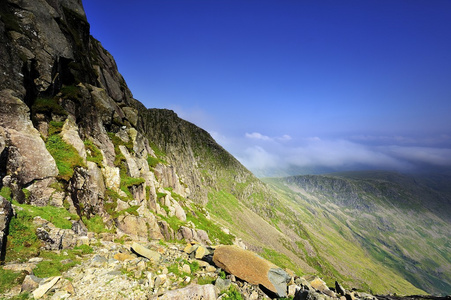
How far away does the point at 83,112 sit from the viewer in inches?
1394

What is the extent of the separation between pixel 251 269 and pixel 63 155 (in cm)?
2631

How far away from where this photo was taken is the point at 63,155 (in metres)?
24.7

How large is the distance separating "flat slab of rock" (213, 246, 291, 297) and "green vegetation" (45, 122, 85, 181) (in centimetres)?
2051

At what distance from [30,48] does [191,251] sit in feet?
121

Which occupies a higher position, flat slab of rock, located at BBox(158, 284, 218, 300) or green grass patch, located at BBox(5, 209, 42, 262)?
green grass patch, located at BBox(5, 209, 42, 262)

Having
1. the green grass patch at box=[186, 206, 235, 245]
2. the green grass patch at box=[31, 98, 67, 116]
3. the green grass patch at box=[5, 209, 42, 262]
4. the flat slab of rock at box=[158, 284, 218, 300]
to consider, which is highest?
the green grass patch at box=[31, 98, 67, 116]

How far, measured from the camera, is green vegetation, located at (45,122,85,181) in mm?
23184

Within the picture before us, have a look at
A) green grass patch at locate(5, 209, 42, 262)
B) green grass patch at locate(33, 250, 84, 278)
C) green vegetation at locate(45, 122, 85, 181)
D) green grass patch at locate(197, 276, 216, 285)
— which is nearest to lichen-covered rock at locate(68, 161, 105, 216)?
green vegetation at locate(45, 122, 85, 181)

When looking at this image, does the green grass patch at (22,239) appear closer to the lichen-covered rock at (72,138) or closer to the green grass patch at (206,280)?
the green grass patch at (206,280)

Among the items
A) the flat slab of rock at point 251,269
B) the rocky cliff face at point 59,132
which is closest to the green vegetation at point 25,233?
the rocky cliff face at point 59,132

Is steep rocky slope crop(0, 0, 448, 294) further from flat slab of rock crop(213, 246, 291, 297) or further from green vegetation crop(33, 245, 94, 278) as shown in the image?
flat slab of rock crop(213, 246, 291, 297)

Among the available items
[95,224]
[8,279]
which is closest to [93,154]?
[95,224]

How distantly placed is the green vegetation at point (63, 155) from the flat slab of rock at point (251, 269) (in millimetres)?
20514

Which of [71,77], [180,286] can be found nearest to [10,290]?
[180,286]
